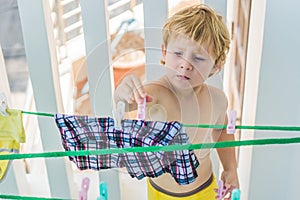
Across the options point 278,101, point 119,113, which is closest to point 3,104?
point 119,113

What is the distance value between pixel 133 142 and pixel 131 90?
0.29 feet

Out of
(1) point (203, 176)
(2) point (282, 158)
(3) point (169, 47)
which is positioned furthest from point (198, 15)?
(2) point (282, 158)

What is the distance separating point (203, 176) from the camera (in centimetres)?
83

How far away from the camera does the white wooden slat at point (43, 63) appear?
0.84m

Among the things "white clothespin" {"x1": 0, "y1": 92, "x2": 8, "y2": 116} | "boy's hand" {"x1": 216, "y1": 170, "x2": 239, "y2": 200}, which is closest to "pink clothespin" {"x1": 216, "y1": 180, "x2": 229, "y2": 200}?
"boy's hand" {"x1": 216, "y1": 170, "x2": 239, "y2": 200}

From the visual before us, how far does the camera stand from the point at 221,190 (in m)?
0.84

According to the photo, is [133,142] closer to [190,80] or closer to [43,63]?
[190,80]

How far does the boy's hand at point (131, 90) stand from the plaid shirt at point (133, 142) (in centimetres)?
4

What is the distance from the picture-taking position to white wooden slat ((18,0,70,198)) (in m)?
0.84

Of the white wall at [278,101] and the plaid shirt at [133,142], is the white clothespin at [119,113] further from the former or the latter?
the white wall at [278,101]

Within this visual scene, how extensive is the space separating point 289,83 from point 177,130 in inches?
9.9

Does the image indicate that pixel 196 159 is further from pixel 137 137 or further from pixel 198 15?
pixel 198 15

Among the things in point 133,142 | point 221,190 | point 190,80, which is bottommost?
point 221,190

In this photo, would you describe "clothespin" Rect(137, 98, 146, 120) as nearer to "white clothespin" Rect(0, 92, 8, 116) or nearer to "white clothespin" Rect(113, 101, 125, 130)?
"white clothespin" Rect(113, 101, 125, 130)
